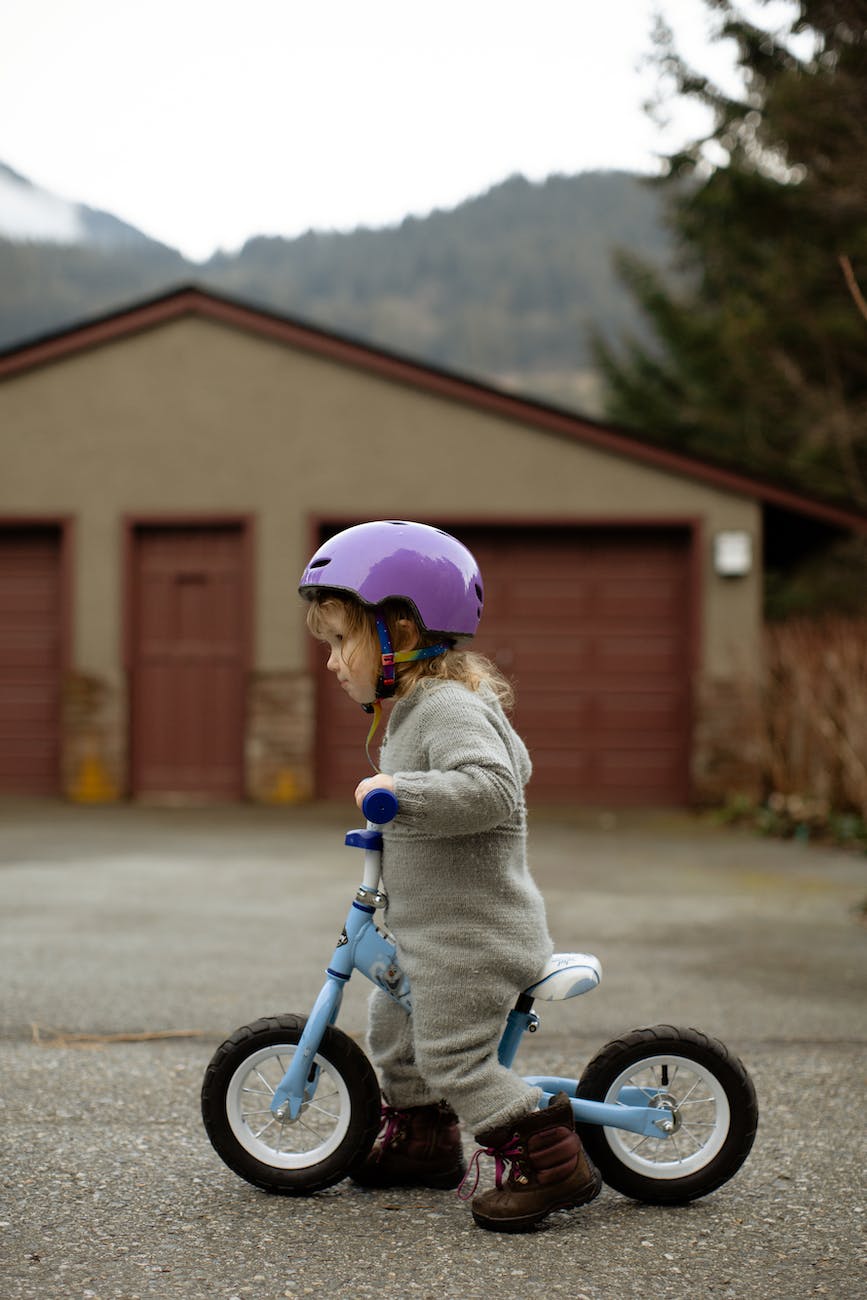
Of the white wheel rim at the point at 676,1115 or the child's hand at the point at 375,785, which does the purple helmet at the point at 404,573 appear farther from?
the white wheel rim at the point at 676,1115

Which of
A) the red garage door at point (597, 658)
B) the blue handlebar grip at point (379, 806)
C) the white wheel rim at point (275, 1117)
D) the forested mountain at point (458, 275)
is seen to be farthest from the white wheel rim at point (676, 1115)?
the forested mountain at point (458, 275)

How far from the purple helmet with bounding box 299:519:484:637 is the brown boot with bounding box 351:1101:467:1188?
1057 mm

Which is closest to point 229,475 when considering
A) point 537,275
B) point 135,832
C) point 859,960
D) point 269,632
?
point 269,632

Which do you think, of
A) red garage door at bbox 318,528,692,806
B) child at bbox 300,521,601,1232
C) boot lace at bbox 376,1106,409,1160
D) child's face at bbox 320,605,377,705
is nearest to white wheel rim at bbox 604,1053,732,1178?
child at bbox 300,521,601,1232

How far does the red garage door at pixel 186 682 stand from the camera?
12.9m

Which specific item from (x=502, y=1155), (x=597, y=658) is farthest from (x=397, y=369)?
(x=502, y=1155)

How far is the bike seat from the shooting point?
3.00m

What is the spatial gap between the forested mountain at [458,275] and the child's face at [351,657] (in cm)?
6283

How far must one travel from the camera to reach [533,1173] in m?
2.91

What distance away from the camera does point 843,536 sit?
46.0 feet

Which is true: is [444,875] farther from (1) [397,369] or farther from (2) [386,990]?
(1) [397,369]

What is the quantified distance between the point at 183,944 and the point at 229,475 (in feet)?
24.3

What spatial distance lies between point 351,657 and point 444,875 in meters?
0.50

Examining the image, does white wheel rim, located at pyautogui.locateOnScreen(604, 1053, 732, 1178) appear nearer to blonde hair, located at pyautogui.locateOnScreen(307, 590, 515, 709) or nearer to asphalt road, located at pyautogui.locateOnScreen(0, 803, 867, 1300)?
asphalt road, located at pyautogui.locateOnScreen(0, 803, 867, 1300)
